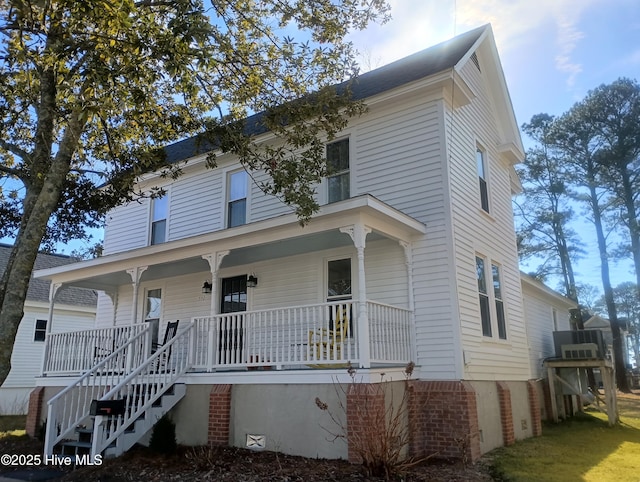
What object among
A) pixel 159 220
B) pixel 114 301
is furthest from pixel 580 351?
pixel 114 301

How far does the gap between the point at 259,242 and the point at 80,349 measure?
5.33 meters

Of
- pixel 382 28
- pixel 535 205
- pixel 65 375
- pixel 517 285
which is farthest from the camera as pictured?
pixel 535 205

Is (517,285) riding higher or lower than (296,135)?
lower

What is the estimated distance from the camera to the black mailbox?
813 cm

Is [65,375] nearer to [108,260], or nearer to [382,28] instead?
[108,260]

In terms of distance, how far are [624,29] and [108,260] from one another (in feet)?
43.9

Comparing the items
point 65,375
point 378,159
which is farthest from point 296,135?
point 65,375

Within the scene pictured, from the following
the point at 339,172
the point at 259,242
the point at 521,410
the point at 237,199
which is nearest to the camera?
the point at 259,242

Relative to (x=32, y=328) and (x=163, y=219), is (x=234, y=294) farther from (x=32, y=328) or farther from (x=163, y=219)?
(x=32, y=328)

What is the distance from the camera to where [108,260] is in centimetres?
1197

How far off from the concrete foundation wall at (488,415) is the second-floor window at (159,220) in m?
9.17

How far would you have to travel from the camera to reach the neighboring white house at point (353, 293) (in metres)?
8.54

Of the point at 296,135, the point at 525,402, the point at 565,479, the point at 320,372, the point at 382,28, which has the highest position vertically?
the point at 382,28

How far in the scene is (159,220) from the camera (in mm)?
14617
